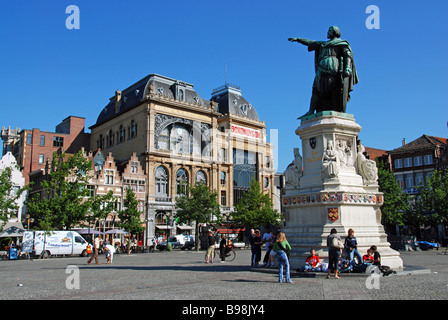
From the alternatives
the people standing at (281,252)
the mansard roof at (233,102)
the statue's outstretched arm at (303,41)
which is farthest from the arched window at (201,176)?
the people standing at (281,252)

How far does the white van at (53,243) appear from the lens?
3378 centimetres

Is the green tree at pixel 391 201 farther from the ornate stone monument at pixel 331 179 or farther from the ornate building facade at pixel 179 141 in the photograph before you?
the ornate stone monument at pixel 331 179

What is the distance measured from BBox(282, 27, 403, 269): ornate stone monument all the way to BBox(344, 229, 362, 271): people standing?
0.45 m

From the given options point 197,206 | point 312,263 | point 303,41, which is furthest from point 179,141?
point 312,263

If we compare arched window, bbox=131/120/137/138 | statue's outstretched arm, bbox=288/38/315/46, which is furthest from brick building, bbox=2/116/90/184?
statue's outstretched arm, bbox=288/38/315/46

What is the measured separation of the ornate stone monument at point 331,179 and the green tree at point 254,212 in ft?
129

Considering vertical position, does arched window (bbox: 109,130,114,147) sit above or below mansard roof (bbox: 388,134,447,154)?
above

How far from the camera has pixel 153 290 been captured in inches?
403

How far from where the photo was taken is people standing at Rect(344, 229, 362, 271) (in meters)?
12.1

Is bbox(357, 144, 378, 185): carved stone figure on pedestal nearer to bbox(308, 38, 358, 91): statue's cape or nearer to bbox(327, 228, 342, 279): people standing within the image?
bbox(308, 38, 358, 91): statue's cape

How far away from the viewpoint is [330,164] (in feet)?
43.3
